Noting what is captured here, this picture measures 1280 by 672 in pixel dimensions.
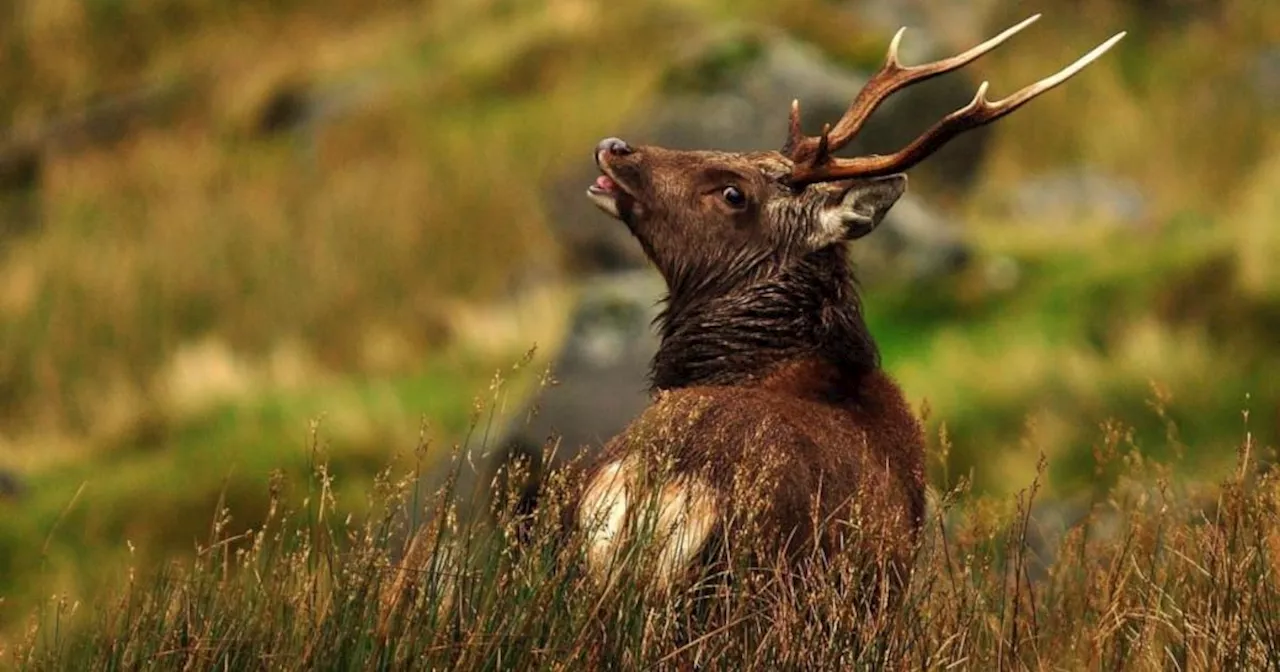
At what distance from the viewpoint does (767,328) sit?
716 centimetres

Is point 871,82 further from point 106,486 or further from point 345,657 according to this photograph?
point 106,486

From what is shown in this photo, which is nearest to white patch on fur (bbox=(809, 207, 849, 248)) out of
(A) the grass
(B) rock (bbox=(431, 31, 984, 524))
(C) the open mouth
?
(C) the open mouth

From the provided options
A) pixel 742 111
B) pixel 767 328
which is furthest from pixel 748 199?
pixel 742 111

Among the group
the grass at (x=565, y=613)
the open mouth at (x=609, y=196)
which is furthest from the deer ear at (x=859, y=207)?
the grass at (x=565, y=613)

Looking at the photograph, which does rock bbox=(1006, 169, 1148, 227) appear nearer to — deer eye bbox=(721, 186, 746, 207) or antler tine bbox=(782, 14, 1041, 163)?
antler tine bbox=(782, 14, 1041, 163)

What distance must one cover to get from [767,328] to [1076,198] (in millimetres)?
14350

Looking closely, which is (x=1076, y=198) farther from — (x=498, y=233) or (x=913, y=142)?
(x=913, y=142)

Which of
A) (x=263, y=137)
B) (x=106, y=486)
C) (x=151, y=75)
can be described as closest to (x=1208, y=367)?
(x=106, y=486)

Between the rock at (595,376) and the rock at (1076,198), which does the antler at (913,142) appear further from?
the rock at (1076,198)

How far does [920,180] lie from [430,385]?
4.69 metres

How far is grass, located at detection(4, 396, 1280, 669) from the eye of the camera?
16.9 feet

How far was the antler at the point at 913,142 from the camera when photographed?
22.6 feet

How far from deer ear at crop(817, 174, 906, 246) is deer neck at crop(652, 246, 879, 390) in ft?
0.23

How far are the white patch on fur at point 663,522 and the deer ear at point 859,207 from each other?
198 centimetres
